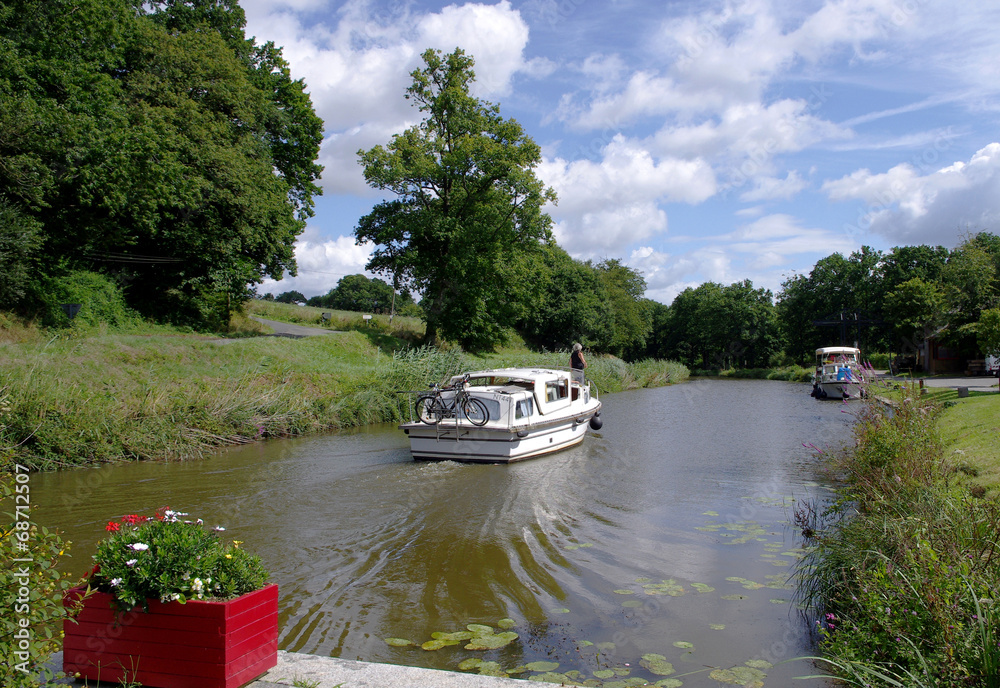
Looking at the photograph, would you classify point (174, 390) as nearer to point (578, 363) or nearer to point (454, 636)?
point (578, 363)

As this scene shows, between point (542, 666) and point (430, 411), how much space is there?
983 cm

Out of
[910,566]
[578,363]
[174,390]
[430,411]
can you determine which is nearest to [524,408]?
[430,411]

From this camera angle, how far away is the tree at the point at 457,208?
34.8m

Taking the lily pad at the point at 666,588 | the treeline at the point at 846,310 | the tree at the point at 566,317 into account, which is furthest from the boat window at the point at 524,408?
the tree at the point at 566,317

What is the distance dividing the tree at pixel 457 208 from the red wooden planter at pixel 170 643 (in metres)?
30.6

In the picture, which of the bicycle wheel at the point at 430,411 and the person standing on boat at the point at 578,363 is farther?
the person standing on boat at the point at 578,363

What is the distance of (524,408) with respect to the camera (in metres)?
15.6

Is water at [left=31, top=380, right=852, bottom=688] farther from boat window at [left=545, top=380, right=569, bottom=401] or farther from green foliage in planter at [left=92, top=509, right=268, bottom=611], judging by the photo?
green foliage in planter at [left=92, top=509, right=268, bottom=611]

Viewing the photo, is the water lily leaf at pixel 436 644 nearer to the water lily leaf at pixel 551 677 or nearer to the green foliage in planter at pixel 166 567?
the water lily leaf at pixel 551 677

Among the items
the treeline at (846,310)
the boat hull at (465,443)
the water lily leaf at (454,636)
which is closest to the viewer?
the water lily leaf at (454,636)

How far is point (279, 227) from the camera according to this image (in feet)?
102

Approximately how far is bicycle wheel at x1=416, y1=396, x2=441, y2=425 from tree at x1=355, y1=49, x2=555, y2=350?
19810mm

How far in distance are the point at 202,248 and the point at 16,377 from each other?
1523cm

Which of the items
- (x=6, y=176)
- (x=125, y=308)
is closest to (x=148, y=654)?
(x=6, y=176)
